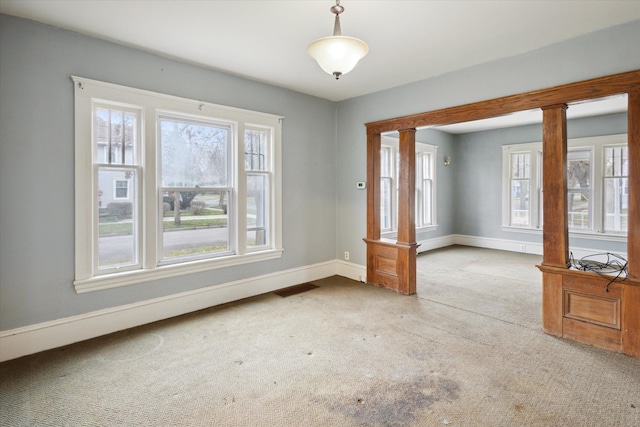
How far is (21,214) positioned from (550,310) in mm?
4677

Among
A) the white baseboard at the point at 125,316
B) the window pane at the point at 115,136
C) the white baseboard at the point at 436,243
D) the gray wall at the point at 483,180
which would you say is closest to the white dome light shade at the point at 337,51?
the window pane at the point at 115,136

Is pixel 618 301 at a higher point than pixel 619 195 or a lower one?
lower

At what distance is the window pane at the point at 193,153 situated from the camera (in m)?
3.58

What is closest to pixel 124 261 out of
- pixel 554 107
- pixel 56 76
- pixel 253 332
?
pixel 253 332

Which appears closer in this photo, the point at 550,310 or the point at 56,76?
the point at 56,76

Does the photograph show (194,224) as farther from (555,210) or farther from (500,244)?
(500,244)

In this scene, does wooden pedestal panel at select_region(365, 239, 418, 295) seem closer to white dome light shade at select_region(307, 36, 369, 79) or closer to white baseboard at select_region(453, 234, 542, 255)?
white dome light shade at select_region(307, 36, 369, 79)

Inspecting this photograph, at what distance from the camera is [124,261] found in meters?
3.32

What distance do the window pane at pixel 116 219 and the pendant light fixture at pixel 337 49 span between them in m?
2.24

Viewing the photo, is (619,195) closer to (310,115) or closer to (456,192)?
(456,192)

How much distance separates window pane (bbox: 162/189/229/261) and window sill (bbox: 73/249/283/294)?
133 millimetres

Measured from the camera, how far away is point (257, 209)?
4.41 meters

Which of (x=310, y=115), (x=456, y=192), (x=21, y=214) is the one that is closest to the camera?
(x=21, y=214)

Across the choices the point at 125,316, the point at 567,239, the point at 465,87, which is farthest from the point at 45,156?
the point at 567,239
